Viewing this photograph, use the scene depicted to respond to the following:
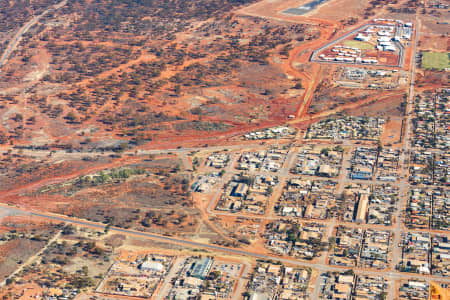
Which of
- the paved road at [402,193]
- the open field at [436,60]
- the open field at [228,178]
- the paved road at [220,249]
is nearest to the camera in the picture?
the paved road at [220,249]

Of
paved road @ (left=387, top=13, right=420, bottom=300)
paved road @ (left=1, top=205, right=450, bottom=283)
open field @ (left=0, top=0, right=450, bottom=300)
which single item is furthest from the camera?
paved road @ (left=387, top=13, right=420, bottom=300)

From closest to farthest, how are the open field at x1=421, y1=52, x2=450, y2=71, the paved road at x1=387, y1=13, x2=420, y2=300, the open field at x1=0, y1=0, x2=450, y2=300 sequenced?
the open field at x1=0, y1=0, x2=450, y2=300 < the paved road at x1=387, y1=13, x2=420, y2=300 < the open field at x1=421, y1=52, x2=450, y2=71

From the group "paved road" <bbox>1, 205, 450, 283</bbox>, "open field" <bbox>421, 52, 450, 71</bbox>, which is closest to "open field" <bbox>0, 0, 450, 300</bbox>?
"paved road" <bbox>1, 205, 450, 283</bbox>

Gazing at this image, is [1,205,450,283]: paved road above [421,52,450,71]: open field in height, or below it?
below

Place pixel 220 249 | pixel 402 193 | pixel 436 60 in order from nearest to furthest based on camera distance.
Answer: pixel 220 249
pixel 402 193
pixel 436 60

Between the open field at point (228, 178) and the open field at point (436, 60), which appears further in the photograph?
the open field at point (436, 60)

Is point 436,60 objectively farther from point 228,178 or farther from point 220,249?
point 220,249

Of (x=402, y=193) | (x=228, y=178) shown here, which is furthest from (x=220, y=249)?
(x=402, y=193)

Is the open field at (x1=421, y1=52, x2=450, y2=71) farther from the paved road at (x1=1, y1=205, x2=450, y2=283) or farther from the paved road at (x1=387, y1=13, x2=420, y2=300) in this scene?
the paved road at (x1=1, y1=205, x2=450, y2=283)

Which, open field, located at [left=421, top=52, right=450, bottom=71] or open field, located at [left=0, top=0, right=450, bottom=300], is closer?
open field, located at [left=0, top=0, right=450, bottom=300]

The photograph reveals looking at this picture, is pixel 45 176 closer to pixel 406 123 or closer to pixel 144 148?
pixel 144 148

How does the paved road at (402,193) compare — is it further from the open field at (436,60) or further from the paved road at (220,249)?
the open field at (436,60)

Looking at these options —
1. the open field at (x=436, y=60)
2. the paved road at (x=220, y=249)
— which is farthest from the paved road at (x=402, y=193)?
the open field at (x=436, y=60)
